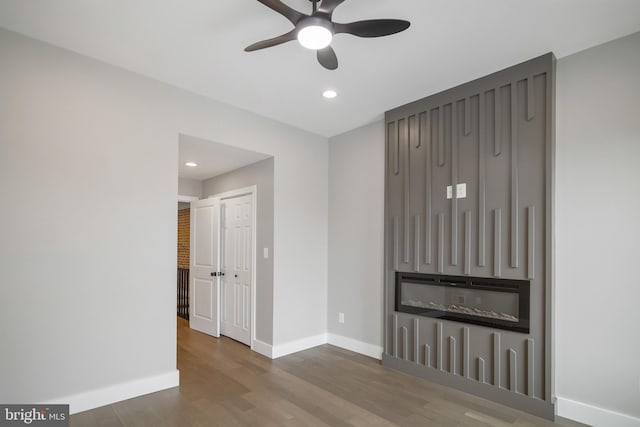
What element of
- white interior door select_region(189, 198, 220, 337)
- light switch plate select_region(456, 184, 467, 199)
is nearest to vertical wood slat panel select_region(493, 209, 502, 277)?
light switch plate select_region(456, 184, 467, 199)

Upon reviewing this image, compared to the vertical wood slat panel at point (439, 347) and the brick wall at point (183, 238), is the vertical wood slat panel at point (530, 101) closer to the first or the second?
the vertical wood slat panel at point (439, 347)

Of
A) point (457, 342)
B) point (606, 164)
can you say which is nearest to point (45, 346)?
point (457, 342)

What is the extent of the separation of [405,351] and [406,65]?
284 cm

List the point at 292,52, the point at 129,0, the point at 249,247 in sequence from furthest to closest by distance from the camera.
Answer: the point at 249,247, the point at 292,52, the point at 129,0

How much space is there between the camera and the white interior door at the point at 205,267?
16.9 feet

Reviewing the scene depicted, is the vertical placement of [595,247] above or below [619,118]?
below

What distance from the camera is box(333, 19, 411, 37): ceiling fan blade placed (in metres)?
2.05

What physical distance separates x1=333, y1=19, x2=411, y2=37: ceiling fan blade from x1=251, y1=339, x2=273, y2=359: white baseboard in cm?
349

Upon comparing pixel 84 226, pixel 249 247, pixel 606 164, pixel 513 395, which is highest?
pixel 606 164

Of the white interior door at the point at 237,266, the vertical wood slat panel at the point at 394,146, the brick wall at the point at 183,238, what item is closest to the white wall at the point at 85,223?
the white interior door at the point at 237,266

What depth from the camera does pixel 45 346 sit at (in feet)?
8.68

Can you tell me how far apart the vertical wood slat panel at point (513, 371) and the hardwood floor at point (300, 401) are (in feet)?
0.61

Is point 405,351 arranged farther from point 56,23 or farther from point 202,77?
point 56,23

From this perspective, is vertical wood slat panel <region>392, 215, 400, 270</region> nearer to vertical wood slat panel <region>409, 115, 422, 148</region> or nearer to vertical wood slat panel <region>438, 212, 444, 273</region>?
vertical wood slat panel <region>438, 212, 444, 273</region>
